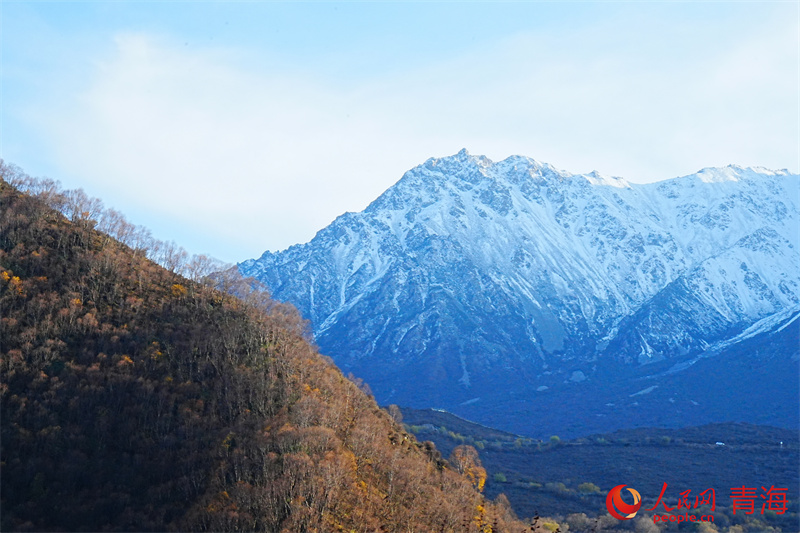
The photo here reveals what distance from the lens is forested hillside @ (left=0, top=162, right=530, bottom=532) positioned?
80.2 meters

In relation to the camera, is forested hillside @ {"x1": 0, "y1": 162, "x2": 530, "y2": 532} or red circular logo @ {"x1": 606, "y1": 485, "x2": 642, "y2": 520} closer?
forested hillside @ {"x1": 0, "y1": 162, "x2": 530, "y2": 532}

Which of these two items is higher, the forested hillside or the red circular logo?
the forested hillside

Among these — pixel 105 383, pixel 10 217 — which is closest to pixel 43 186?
pixel 10 217

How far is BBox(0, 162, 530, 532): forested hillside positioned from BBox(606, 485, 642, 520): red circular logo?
2496 inches

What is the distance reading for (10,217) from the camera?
111125 millimetres

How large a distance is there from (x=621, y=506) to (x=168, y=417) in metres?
133

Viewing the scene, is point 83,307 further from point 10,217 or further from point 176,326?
point 10,217

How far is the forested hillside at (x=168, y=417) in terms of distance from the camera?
80188mm

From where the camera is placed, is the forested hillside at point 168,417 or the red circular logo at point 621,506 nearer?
the forested hillside at point 168,417

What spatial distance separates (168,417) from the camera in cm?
9081

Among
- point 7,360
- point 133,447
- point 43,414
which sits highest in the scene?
point 7,360

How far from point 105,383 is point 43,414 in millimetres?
8936

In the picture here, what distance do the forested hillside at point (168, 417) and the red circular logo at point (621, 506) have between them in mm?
63403

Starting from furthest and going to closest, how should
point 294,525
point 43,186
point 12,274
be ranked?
point 43,186 → point 12,274 → point 294,525
